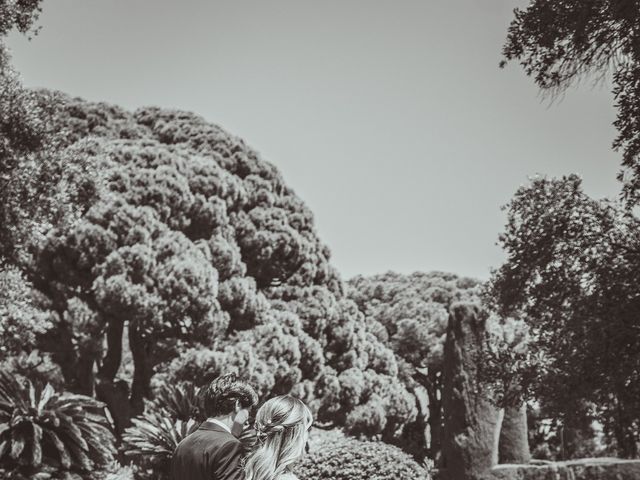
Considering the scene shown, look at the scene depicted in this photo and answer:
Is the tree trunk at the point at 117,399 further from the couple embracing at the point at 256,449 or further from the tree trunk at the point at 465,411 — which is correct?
the couple embracing at the point at 256,449

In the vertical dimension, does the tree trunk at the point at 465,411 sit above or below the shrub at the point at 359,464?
above

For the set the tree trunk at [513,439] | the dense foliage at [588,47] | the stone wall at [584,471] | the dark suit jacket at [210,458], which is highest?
the dense foliage at [588,47]

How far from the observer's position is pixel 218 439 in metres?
2.52

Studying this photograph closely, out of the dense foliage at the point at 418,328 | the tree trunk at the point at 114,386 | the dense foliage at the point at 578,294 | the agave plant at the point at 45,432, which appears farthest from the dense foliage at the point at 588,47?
the dense foliage at the point at 418,328

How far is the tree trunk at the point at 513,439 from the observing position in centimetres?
1323

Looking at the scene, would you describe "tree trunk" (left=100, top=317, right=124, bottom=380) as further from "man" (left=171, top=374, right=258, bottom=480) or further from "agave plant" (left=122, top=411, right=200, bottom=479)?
"man" (left=171, top=374, right=258, bottom=480)

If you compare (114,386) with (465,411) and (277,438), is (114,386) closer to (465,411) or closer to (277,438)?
(465,411)

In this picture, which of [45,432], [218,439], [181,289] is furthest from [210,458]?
[181,289]

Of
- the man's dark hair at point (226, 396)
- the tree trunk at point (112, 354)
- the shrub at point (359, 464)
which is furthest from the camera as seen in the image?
the tree trunk at point (112, 354)

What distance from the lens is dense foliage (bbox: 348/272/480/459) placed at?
916 inches

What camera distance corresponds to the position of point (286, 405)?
2447 mm

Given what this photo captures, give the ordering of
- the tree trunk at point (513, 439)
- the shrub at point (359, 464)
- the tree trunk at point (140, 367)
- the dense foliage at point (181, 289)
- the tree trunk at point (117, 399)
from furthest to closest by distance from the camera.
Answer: the tree trunk at point (140, 367), the tree trunk at point (513, 439), the tree trunk at point (117, 399), the dense foliage at point (181, 289), the shrub at point (359, 464)

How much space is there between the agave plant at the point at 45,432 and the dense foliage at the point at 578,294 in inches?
269

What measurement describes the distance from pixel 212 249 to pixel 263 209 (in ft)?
10.9
